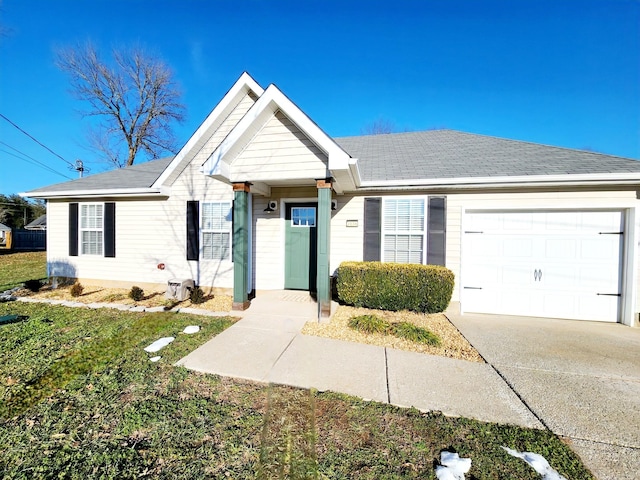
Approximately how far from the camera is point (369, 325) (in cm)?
443

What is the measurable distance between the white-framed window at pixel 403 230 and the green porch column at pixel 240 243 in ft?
10.3

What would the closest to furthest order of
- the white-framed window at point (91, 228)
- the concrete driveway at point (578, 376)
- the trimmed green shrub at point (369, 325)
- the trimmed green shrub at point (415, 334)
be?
the concrete driveway at point (578, 376) < the trimmed green shrub at point (415, 334) < the trimmed green shrub at point (369, 325) < the white-framed window at point (91, 228)

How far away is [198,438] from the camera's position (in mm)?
2078

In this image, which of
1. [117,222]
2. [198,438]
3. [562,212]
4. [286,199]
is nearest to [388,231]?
[286,199]

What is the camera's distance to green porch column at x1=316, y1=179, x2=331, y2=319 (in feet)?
16.0

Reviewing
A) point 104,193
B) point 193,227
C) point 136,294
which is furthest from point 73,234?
point 193,227

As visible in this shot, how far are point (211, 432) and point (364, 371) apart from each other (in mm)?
1796

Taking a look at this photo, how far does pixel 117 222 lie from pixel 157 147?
13395mm

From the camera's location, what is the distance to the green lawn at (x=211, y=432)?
1.82 meters

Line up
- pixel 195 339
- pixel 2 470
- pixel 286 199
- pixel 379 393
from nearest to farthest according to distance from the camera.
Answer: pixel 2 470
pixel 379 393
pixel 195 339
pixel 286 199

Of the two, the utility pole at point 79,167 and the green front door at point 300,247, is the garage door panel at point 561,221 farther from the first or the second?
the utility pole at point 79,167

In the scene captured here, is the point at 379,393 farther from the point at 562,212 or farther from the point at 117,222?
the point at 117,222

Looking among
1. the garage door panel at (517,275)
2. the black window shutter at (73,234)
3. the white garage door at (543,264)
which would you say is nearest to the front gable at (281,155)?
the white garage door at (543,264)

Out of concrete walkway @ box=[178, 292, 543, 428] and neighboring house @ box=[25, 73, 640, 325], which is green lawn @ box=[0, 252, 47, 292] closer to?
neighboring house @ box=[25, 73, 640, 325]
